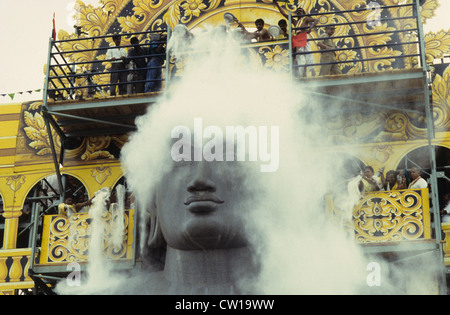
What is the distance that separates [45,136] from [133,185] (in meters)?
5.43

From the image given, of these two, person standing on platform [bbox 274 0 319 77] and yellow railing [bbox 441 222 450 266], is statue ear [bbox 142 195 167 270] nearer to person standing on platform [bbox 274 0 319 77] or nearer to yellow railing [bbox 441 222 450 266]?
person standing on platform [bbox 274 0 319 77]

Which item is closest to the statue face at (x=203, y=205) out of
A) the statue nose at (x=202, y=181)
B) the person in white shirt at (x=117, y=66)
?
the statue nose at (x=202, y=181)

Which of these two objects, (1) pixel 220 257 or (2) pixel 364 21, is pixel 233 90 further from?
(2) pixel 364 21

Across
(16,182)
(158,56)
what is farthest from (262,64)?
(16,182)

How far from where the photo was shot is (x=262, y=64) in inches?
607

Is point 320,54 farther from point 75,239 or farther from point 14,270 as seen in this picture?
point 14,270

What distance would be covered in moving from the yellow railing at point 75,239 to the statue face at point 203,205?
3.68 metres

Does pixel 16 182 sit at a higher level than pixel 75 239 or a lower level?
higher

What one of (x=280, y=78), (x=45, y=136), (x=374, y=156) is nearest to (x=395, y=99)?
(x=374, y=156)

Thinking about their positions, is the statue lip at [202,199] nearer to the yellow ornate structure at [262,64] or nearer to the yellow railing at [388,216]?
the yellow railing at [388,216]

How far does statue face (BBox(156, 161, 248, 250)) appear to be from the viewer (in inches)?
402

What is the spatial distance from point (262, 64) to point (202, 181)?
18.2ft

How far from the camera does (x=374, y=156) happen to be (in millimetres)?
14922

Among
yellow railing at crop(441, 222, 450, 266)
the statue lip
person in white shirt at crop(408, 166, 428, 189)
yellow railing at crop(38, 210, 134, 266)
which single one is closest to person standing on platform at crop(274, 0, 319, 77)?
person in white shirt at crop(408, 166, 428, 189)
